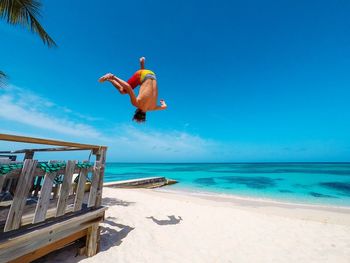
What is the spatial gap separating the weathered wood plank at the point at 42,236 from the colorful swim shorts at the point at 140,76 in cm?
270

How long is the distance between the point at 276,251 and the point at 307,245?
42.6 inches

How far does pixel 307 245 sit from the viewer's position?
15.3 ft

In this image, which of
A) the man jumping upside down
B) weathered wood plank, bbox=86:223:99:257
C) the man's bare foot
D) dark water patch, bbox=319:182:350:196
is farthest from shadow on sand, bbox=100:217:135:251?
dark water patch, bbox=319:182:350:196

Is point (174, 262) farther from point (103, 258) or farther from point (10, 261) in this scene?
point (10, 261)

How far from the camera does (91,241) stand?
3.72m

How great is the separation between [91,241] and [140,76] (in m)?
3.48

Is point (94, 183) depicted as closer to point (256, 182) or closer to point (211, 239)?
point (211, 239)

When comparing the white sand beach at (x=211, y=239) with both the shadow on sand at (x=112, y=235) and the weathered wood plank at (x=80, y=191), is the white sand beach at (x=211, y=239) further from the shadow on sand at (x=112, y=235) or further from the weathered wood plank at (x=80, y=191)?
the weathered wood plank at (x=80, y=191)

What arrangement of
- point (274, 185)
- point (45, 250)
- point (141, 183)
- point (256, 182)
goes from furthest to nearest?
point (256, 182) < point (274, 185) < point (141, 183) < point (45, 250)

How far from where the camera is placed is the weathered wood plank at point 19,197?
2.44m

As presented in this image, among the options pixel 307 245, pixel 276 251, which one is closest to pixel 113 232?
pixel 276 251

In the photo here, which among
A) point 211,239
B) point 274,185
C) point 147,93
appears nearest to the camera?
point 147,93

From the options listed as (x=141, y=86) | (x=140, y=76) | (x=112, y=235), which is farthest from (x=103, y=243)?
(x=140, y=76)

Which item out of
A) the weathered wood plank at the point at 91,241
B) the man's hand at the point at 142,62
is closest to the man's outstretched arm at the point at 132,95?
the man's hand at the point at 142,62
